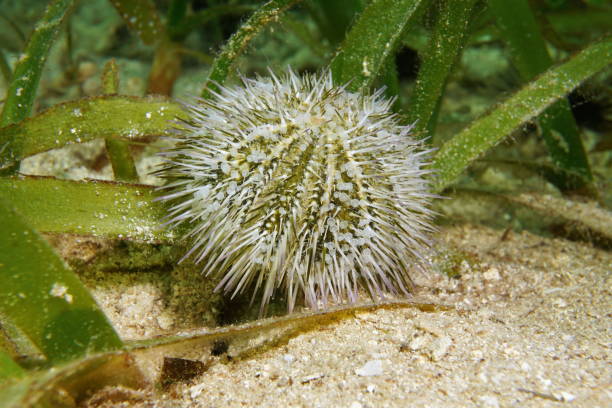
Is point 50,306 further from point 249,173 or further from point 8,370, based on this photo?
point 249,173

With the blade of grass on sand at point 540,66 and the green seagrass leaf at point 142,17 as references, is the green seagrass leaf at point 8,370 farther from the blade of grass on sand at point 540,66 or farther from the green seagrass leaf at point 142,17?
the blade of grass on sand at point 540,66

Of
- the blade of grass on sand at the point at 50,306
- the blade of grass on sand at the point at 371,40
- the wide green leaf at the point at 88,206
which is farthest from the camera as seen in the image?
the blade of grass on sand at the point at 371,40

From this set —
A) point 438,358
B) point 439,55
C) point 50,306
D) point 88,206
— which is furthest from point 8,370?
point 439,55

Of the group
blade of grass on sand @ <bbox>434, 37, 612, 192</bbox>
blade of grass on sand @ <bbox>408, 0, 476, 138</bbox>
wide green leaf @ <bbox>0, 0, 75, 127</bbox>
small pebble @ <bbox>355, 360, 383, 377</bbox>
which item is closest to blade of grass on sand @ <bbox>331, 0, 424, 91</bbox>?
blade of grass on sand @ <bbox>408, 0, 476, 138</bbox>

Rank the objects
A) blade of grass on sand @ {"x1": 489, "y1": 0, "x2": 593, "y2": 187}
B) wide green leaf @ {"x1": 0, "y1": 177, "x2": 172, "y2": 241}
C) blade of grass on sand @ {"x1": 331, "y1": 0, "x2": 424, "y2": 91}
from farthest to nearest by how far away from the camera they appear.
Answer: blade of grass on sand @ {"x1": 489, "y1": 0, "x2": 593, "y2": 187}, blade of grass on sand @ {"x1": 331, "y1": 0, "x2": 424, "y2": 91}, wide green leaf @ {"x1": 0, "y1": 177, "x2": 172, "y2": 241}

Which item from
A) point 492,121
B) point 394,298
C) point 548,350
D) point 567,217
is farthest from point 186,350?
point 567,217

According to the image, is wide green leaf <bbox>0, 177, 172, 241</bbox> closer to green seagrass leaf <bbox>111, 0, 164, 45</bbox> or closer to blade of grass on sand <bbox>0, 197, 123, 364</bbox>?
blade of grass on sand <bbox>0, 197, 123, 364</bbox>

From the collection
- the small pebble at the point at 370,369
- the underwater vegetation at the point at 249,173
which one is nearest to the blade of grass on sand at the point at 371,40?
the underwater vegetation at the point at 249,173
